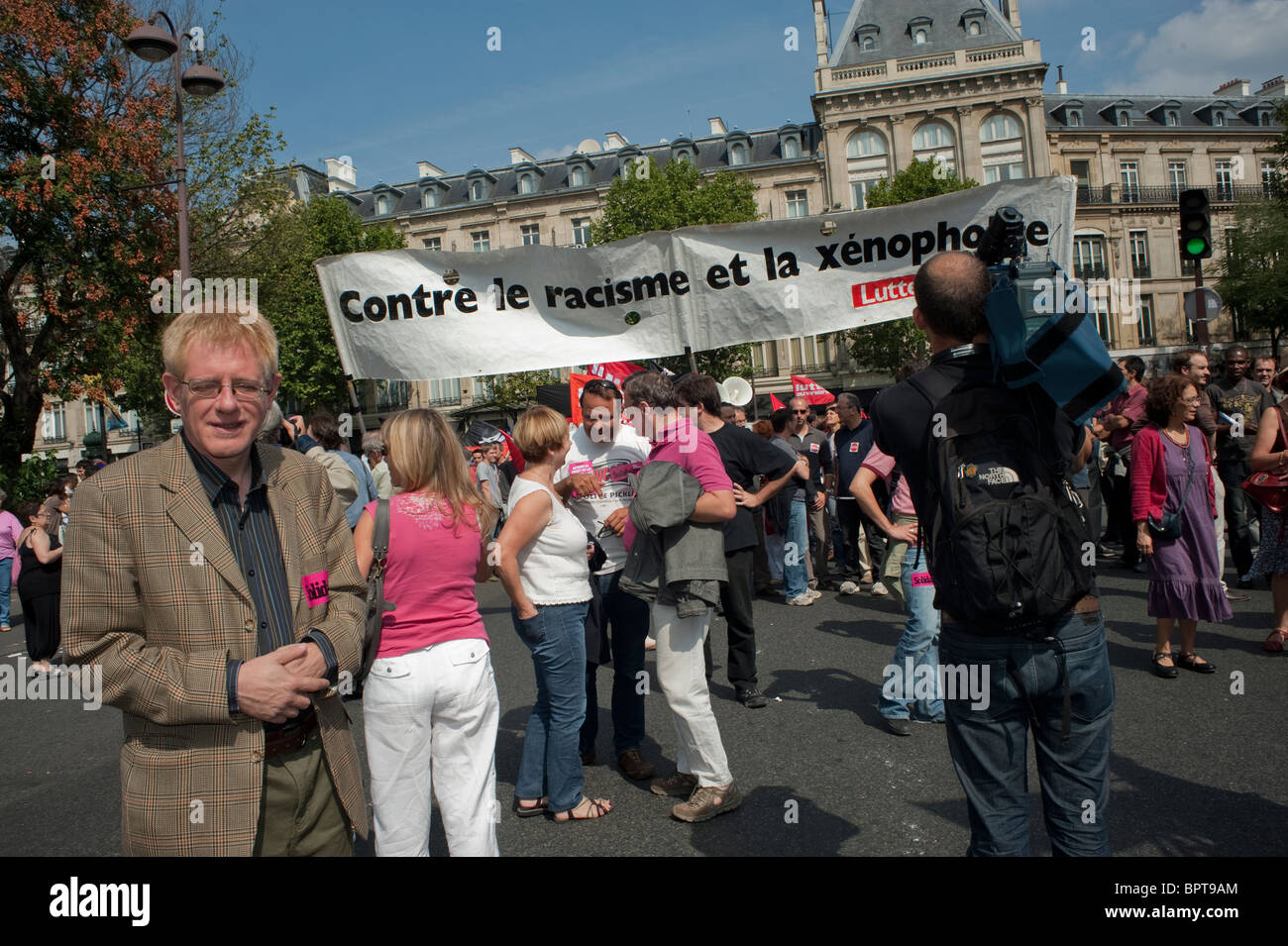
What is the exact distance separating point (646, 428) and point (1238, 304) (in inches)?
1889

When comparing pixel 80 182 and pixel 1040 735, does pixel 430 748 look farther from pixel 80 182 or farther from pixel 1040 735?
pixel 80 182

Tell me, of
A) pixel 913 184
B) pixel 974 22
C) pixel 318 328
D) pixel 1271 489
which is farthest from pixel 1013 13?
pixel 1271 489

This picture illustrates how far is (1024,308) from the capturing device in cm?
221

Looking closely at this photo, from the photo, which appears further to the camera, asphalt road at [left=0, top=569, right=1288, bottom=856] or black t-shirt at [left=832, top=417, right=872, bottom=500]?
black t-shirt at [left=832, top=417, right=872, bottom=500]

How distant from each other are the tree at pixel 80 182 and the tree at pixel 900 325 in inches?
1279

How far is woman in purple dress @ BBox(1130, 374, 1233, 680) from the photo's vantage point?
589 cm

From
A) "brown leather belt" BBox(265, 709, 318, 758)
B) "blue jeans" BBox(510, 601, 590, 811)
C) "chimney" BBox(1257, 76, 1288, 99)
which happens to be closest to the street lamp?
"blue jeans" BBox(510, 601, 590, 811)

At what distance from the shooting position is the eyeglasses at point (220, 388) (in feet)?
7.16

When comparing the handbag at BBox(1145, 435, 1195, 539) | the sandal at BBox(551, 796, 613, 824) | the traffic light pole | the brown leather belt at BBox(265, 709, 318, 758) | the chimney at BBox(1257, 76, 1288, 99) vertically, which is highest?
the chimney at BBox(1257, 76, 1288, 99)

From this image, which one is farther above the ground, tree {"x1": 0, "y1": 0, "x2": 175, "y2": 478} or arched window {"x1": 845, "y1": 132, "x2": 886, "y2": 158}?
arched window {"x1": 845, "y1": 132, "x2": 886, "y2": 158}

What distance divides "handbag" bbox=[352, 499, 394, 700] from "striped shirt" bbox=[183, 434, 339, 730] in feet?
0.71

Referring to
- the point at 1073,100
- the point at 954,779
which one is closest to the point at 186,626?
the point at 954,779

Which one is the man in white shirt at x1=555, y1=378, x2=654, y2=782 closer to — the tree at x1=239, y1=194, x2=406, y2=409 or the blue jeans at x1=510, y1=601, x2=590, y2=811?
the blue jeans at x1=510, y1=601, x2=590, y2=811

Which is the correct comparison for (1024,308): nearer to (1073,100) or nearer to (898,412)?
(898,412)
